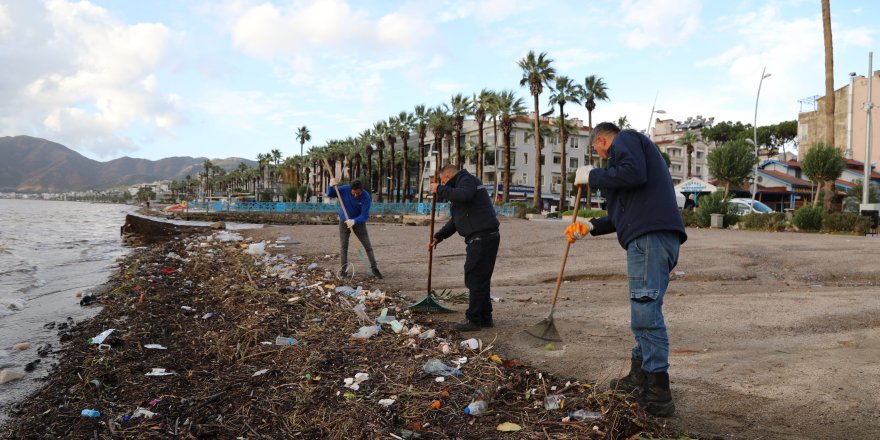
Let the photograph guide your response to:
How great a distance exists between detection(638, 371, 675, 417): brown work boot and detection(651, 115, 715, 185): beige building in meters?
72.0

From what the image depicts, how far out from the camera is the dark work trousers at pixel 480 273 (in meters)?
5.33

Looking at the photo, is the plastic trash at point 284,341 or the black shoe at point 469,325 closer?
the plastic trash at point 284,341

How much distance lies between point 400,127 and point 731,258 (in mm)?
50691

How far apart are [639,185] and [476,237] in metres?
2.29

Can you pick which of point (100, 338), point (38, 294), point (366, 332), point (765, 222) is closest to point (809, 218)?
point (765, 222)

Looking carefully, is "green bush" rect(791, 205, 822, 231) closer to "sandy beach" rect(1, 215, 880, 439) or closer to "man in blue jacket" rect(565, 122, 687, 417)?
"sandy beach" rect(1, 215, 880, 439)

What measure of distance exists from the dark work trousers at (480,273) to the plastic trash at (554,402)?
1983 mm

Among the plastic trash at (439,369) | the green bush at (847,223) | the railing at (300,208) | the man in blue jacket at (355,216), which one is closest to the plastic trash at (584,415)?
the plastic trash at (439,369)

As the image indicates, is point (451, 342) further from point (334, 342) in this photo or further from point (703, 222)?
→ point (703, 222)

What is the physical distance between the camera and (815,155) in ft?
75.9

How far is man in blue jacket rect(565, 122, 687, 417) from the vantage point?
321cm

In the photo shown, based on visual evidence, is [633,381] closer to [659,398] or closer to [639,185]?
[659,398]

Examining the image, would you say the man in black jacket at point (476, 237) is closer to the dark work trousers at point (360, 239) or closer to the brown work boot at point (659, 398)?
the brown work boot at point (659, 398)

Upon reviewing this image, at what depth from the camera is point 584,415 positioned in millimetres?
3127
